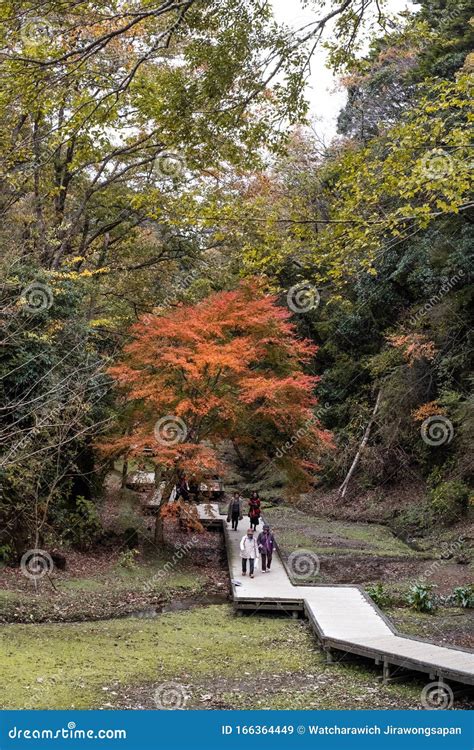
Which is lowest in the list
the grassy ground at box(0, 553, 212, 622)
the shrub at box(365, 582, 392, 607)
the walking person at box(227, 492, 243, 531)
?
the grassy ground at box(0, 553, 212, 622)

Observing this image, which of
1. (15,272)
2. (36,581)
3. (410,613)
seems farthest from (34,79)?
(410,613)

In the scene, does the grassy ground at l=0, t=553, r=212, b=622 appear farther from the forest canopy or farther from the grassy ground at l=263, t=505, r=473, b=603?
the grassy ground at l=263, t=505, r=473, b=603

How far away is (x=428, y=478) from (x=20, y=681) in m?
17.8

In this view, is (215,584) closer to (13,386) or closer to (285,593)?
(285,593)

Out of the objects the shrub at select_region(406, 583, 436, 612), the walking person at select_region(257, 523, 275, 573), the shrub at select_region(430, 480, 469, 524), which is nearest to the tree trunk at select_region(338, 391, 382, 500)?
the shrub at select_region(430, 480, 469, 524)

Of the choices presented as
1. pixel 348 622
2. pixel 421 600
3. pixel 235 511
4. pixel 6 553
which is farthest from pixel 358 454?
pixel 6 553

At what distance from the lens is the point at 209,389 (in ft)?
56.0

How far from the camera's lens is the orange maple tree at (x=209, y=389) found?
16156 millimetres

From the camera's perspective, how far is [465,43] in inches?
920

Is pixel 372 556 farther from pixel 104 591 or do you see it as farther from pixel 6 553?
pixel 6 553

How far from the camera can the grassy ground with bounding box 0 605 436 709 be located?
8.45 m

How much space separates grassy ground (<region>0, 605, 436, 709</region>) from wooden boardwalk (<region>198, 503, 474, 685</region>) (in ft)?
1.19

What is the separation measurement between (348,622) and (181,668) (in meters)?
3.60

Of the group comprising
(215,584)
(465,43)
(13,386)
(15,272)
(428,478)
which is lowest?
(215,584)
